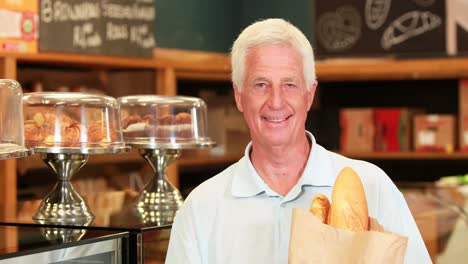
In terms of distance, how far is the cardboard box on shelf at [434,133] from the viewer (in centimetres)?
609

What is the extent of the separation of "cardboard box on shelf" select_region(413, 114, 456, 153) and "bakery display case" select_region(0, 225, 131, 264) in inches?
153

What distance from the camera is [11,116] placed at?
274 cm

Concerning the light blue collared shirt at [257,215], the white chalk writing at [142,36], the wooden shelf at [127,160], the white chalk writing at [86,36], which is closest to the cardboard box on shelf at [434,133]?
the wooden shelf at [127,160]

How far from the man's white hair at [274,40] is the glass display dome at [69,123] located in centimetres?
91

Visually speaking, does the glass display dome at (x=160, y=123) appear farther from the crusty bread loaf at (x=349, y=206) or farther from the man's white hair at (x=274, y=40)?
the crusty bread loaf at (x=349, y=206)

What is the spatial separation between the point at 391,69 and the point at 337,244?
4.38 m

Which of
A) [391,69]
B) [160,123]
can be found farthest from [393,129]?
[160,123]

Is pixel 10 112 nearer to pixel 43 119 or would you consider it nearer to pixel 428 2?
pixel 43 119

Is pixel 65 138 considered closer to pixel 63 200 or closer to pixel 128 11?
pixel 63 200

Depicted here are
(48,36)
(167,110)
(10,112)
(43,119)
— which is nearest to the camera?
(10,112)

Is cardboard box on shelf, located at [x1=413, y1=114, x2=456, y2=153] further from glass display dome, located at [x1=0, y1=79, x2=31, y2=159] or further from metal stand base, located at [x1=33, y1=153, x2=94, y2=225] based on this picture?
glass display dome, located at [x1=0, y1=79, x2=31, y2=159]

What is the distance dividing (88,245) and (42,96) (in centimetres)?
72

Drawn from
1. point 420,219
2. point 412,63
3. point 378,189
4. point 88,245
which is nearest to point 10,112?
point 88,245

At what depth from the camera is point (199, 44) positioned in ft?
21.2
